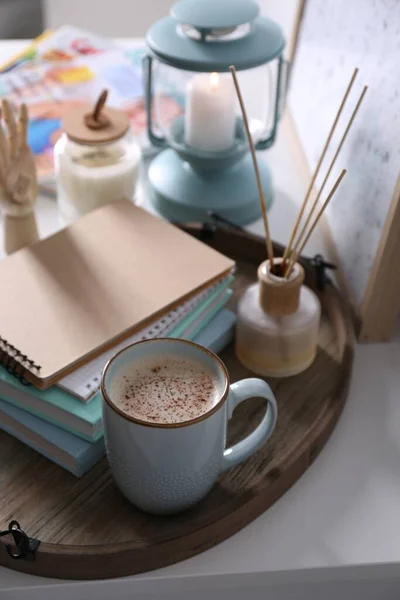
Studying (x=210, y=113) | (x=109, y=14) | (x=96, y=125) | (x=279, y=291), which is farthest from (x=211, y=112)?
(x=109, y=14)

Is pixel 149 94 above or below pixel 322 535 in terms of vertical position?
above

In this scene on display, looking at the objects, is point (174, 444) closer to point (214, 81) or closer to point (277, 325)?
point (277, 325)

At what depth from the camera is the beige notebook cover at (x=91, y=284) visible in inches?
24.6

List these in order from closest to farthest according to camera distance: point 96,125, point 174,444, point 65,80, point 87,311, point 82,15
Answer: point 174,444 < point 87,311 < point 96,125 < point 65,80 < point 82,15

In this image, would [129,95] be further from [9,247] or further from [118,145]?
[9,247]

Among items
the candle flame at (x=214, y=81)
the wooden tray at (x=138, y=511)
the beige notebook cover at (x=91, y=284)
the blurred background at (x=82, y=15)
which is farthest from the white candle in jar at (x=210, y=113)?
the blurred background at (x=82, y=15)

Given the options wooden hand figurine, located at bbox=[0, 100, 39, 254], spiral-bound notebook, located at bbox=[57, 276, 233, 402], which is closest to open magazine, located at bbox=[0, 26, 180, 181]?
wooden hand figurine, located at bbox=[0, 100, 39, 254]

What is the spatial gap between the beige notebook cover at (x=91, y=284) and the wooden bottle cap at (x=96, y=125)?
0.23 feet

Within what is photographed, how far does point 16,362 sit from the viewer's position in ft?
2.00

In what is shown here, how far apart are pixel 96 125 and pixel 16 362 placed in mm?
303

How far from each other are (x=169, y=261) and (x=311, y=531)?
280mm

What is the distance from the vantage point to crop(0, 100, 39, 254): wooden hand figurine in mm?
752

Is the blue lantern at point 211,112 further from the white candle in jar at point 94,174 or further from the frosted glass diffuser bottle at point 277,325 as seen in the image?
the frosted glass diffuser bottle at point 277,325

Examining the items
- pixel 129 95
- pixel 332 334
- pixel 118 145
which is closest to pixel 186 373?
pixel 332 334
